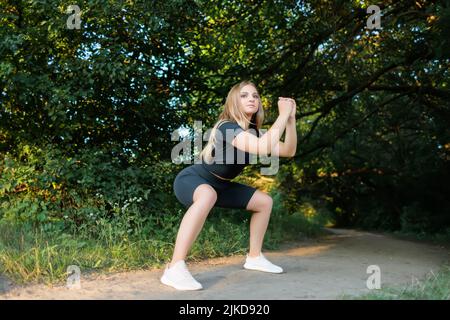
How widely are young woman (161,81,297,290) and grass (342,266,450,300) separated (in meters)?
1.10

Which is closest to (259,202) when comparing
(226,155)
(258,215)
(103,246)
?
(258,215)

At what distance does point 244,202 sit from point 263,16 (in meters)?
4.79

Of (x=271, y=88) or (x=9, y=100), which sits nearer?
(x=9, y=100)

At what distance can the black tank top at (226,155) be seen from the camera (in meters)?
4.46

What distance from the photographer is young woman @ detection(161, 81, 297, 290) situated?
167 inches

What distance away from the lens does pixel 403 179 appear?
42.8 feet

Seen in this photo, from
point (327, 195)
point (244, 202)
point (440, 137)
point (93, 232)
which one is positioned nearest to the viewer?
point (244, 202)

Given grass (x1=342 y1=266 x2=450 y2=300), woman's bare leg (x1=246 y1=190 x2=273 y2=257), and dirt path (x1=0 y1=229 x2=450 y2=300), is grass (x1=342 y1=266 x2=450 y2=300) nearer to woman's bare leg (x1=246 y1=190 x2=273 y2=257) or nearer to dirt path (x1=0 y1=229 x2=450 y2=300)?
dirt path (x1=0 y1=229 x2=450 y2=300)

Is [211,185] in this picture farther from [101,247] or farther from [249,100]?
[101,247]
